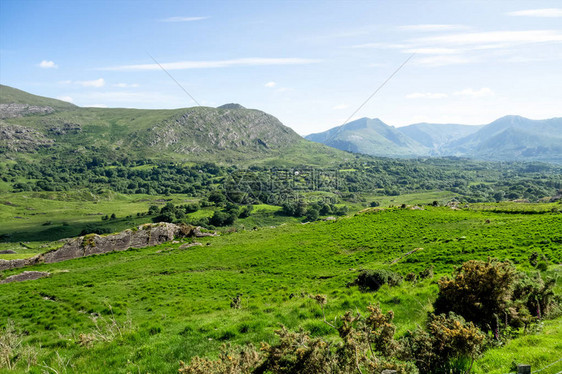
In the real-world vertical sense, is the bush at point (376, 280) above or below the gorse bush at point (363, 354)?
below

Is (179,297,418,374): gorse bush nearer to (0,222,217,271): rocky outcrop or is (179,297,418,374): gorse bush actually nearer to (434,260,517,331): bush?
(434,260,517,331): bush

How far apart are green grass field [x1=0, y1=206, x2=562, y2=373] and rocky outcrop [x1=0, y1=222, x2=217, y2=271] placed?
12.9ft

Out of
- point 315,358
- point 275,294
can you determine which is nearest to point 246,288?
point 275,294

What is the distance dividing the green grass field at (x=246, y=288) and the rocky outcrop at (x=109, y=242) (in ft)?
12.9

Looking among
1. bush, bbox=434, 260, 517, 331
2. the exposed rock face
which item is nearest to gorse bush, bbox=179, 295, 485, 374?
bush, bbox=434, 260, 517, 331

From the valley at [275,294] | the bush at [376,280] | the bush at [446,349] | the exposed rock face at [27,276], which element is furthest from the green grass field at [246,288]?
the exposed rock face at [27,276]

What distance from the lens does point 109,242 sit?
65188 mm

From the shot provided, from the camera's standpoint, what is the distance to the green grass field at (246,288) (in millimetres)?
11977

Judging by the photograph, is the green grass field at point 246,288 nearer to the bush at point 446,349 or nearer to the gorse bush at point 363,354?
the bush at point 446,349

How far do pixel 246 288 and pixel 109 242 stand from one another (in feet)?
154

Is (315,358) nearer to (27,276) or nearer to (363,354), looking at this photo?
(363,354)

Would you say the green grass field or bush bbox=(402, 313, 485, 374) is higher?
bush bbox=(402, 313, 485, 374)

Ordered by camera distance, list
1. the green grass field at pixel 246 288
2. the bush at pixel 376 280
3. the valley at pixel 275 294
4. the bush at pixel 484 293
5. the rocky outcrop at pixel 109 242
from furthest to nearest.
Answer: the rocky outcrop at pixel 109 242
the bush at pixel 376 280
the green grass field at pixel 246 288
the bush at pixel 484 293
the valley at pixel 275 294

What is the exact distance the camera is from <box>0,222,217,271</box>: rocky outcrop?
195 feet
